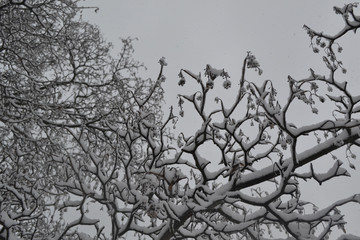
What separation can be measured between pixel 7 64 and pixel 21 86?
456 mm

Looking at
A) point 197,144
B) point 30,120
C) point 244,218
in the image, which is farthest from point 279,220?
point 30,120

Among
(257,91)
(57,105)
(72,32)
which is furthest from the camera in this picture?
(72,32)

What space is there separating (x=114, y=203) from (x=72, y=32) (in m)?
4.49

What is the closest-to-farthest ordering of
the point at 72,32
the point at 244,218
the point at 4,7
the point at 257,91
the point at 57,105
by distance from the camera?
the point at 244,218, the point at 257,91, the point at 4,7, the point at 57,105, the point at 72,32

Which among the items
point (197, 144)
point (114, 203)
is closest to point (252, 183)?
point (197, 144)

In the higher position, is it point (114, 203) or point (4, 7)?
point (4, 7)

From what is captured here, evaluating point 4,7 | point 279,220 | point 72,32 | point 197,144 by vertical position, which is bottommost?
point 279,220

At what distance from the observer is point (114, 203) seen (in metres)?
4.05

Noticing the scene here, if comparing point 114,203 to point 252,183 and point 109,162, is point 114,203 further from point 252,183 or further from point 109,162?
point 109,162

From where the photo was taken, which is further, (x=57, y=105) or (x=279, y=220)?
(x=57, y=105)

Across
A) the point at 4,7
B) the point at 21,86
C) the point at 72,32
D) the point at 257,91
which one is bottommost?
the point at 257,91

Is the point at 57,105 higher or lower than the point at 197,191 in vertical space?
higher

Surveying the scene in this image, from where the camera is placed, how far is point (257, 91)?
3875 mm

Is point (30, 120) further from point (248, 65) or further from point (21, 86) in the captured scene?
point (248, 65)
